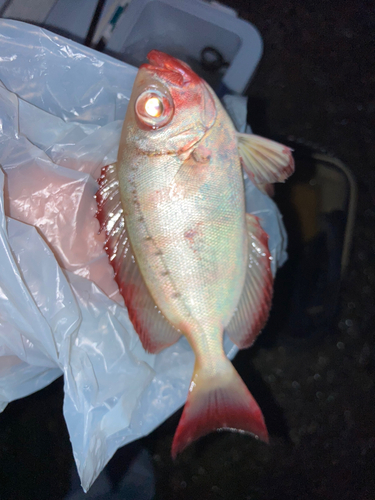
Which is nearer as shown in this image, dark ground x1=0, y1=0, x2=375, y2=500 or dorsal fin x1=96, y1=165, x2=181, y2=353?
dorsal fin x1=96, y1=165, x2=181, y2=353

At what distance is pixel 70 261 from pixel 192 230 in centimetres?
31

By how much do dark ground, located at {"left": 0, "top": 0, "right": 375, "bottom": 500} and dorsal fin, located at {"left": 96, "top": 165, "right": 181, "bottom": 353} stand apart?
1.66 ft

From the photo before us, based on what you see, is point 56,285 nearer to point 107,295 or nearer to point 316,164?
point 107,295

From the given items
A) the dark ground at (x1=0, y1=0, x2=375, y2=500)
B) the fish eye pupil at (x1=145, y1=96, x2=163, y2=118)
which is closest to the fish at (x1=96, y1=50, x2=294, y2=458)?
the fish eye pupil at (x1=145, y1=96, x2=163, y2=118)

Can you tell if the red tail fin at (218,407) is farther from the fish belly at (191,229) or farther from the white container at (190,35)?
the white container at (190,35)

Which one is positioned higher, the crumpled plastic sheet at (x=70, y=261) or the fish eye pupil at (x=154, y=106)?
the fish eye pupil at (x=154, y=106)

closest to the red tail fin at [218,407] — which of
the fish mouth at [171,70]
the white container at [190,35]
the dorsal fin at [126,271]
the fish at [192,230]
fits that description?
the fish at [192,230]

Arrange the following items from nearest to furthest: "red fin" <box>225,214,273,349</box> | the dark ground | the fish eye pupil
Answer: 1. the fish eye pupil
2. "red fin" <box>225,214,273,349</box>
3. the dark ground

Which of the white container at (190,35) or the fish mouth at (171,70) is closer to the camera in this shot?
the fish mouth at (171,70)

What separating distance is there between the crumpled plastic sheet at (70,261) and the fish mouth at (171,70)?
0.52 feet

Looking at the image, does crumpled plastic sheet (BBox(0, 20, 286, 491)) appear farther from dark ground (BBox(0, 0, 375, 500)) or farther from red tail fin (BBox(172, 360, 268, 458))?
dark ground (BBox(0, 0, 375, 500))

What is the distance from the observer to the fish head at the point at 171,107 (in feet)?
1.89

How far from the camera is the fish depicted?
585mm

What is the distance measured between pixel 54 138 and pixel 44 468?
96cm
